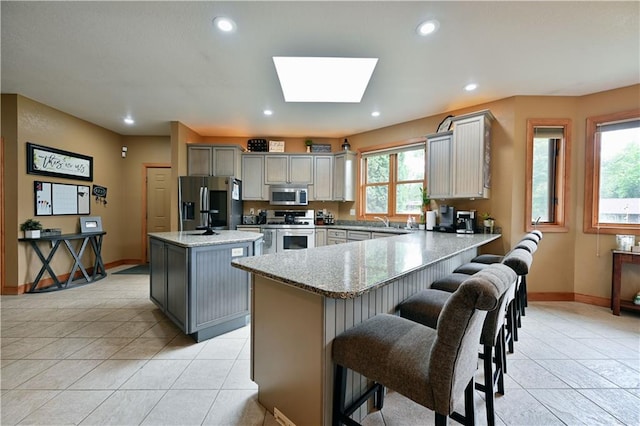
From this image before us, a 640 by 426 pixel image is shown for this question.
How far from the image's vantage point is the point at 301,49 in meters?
2.40

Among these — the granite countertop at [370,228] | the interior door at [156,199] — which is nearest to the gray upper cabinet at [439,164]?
the granite countertop at [370,228]

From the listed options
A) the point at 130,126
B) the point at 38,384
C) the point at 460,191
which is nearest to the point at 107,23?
the point at 38,384

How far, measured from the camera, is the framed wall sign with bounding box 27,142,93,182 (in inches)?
144

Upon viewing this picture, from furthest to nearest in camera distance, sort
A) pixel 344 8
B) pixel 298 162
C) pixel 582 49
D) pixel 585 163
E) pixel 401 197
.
Answer: 1. pixel 298 162
2. pixel 401 197
3. pixel 585 163
4. pixel 582 49
5. pixel 344 8

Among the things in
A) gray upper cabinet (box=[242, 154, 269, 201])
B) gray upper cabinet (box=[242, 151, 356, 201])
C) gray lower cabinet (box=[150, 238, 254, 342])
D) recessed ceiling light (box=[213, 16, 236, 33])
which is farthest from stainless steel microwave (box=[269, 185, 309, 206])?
recessed ceiling light (box=[213, 16, 236, 33])

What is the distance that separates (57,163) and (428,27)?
5389 mm

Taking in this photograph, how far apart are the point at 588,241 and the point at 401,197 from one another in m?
2.48

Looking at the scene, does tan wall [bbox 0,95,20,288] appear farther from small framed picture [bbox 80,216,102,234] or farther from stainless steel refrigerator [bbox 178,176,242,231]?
stainless steel refrigerator [bbox 178,176,242,231]

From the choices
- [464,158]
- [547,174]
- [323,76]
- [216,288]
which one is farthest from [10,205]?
[547,174]

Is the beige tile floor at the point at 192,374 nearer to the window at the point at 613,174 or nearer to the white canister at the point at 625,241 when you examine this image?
the white canister at the point at 625,241

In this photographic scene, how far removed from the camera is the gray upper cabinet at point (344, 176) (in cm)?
504

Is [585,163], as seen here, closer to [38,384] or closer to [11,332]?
[38,384]

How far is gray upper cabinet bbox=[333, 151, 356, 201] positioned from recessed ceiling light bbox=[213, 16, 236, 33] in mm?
3178

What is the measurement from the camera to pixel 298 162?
5.18 metres
